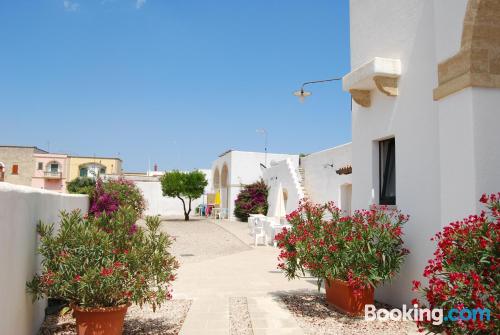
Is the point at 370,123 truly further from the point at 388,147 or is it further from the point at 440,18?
the point at 440,18

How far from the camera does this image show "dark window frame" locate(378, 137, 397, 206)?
611 centimetres

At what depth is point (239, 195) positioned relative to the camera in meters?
27.0

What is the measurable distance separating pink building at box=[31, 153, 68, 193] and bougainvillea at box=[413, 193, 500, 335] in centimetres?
5270

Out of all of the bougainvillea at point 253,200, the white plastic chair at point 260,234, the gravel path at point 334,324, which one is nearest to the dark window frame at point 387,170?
the gravel path at point 334,324

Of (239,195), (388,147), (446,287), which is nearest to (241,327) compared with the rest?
(446,287)

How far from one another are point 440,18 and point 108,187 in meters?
12.9

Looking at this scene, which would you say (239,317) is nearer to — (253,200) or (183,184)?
(253,200)

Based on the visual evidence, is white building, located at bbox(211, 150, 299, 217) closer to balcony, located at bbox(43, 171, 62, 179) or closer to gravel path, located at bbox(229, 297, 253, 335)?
gravel path, located at bbox(229, 297, 253, 335)

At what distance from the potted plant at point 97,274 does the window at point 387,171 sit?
11.3 feet

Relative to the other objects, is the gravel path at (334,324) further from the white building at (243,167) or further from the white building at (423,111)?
the white building at (243,167)

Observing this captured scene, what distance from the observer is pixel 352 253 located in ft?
17.0

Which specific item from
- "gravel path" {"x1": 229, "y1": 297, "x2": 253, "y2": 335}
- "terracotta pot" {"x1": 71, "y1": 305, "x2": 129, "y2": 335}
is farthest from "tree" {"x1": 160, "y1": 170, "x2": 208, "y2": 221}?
"terracotta pot" {"x1": 71, "y1": 305, "x2": 129, "y2": 335}

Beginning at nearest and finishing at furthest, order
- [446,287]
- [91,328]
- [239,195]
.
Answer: [446,287] → [91,328] → [239,195]

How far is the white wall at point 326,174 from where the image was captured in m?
16.6
